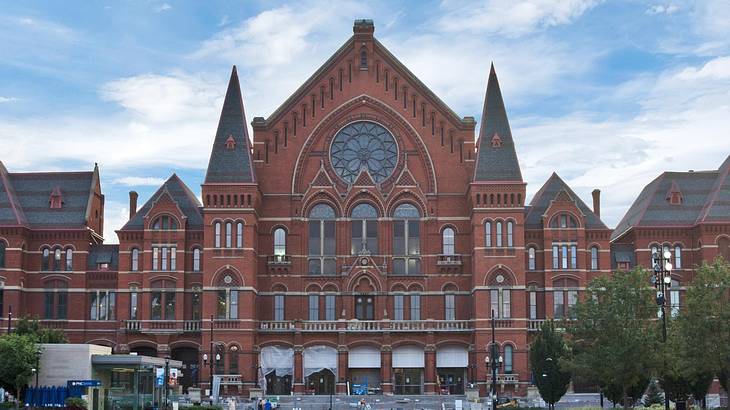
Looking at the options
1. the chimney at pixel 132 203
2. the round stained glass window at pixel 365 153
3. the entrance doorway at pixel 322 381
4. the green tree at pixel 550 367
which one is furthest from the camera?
the chimney at pixel 132 203

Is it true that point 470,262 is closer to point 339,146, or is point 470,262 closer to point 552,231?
point 552,231

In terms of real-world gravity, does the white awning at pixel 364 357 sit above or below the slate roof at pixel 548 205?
below

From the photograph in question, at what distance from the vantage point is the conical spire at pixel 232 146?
94812mm

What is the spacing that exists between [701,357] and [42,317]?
59696 mm

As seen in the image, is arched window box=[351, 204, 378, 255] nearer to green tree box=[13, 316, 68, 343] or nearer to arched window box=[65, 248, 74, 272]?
arched window box=[65, 248, 74, 272]

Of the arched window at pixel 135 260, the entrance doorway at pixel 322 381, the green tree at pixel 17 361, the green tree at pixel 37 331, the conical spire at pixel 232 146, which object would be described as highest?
the conical spire at pixel 232 146

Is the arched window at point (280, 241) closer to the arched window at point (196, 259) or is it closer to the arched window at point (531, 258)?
the arched window at point (196, 259)

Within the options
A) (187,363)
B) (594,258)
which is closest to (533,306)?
(594,258)

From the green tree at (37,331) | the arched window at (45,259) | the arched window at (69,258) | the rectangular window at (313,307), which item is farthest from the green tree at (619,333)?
the arched window at (45,259)

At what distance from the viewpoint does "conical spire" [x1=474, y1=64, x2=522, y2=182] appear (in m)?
94.6

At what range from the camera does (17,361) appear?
216ft

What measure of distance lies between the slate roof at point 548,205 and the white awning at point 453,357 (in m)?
12.5

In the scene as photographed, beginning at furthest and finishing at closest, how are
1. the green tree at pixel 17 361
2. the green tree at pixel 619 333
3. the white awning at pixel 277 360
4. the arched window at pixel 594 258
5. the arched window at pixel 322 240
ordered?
the arched window at pixel 322 240
the arched window at pixel 594 258
the white awning at pixel 277 360
the green tree at pixel 17 361
the green tree at pixel 619 333

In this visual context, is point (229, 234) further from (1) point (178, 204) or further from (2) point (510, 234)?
(2) point (510, 234)
